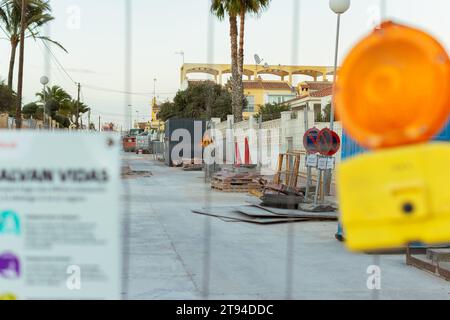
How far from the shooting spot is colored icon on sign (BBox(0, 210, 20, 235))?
1442mm

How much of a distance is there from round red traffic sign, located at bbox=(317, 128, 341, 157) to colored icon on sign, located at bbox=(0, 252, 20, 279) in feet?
→ 41.8

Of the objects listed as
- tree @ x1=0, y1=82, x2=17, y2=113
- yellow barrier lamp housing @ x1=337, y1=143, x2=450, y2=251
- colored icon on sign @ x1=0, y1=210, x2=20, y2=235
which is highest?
tree @ x1=0, y1=82, x2=17, y2=113

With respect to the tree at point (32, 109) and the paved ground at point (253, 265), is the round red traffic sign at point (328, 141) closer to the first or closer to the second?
the paved ground at point (253, 265)

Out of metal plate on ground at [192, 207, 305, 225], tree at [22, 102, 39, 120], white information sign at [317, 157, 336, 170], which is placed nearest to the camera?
metal plate on ground at [192, 207, 305, 225]

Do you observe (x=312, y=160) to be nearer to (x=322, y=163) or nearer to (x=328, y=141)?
(x=322, y=163)

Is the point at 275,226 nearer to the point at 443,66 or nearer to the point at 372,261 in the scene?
the point at 372,261

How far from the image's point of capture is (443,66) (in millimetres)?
1004

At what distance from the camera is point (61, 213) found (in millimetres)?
1384

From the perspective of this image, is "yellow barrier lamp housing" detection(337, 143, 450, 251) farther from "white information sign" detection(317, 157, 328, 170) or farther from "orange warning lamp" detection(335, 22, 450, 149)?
"white information sign" detection(317, 157, 328, 170)

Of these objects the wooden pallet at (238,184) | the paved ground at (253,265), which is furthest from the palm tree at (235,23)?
the paved ground at (253,265)

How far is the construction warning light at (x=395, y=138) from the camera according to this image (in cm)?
100

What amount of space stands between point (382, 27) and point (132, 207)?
47.6 ft

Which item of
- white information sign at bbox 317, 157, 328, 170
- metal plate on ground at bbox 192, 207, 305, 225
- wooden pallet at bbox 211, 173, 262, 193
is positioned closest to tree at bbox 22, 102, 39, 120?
wooden pallet at bbox 211, 173, 262, 193
